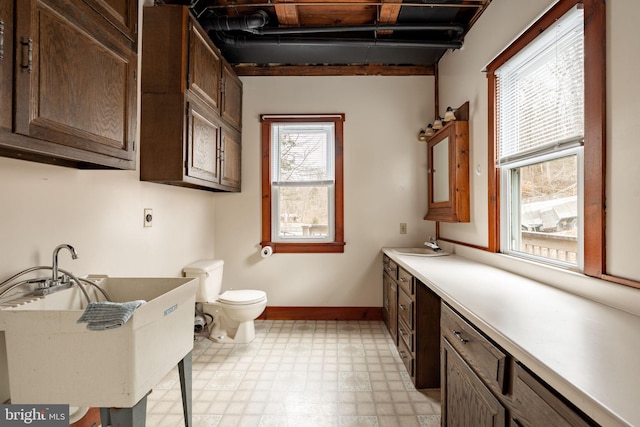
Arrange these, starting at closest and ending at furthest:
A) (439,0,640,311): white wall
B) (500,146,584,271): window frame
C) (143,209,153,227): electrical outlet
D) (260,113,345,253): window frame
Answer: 1. (439,0,640,311): white wall
2. (500,146,584,271): window frame
3. (143,209,153,227): electrical outlet
4. (260,113,345,253): window frame

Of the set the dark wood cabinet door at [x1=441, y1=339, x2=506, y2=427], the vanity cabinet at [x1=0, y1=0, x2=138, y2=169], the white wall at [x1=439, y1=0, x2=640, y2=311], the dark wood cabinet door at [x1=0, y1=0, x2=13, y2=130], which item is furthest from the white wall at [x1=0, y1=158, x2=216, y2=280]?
the white wall at [x1=439, y1=0, x2=640, y2=311]

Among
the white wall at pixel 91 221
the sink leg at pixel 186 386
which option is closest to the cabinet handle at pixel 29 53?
the white wall at pixel 91 221

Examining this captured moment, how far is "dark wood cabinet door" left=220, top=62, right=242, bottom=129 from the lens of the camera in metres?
2.60

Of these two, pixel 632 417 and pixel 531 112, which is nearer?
pixel 632 417

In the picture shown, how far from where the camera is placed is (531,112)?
170 centimetres

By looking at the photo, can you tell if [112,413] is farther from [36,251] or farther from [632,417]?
[632,417]

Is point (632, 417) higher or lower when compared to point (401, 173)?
lower

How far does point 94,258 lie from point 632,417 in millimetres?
2131

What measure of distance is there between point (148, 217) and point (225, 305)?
95cm

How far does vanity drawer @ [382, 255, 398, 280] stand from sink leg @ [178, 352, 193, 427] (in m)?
1.63

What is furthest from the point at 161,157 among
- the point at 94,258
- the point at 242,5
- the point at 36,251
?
the point at 242,5

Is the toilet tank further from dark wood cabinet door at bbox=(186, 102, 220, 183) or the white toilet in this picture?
dark wood cabinet door at bbox=(186, 102, 220, 183)

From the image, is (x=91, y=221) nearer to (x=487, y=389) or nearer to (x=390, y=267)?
(x=487, y=389)

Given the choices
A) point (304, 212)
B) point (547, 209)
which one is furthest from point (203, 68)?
point (547, 209)
